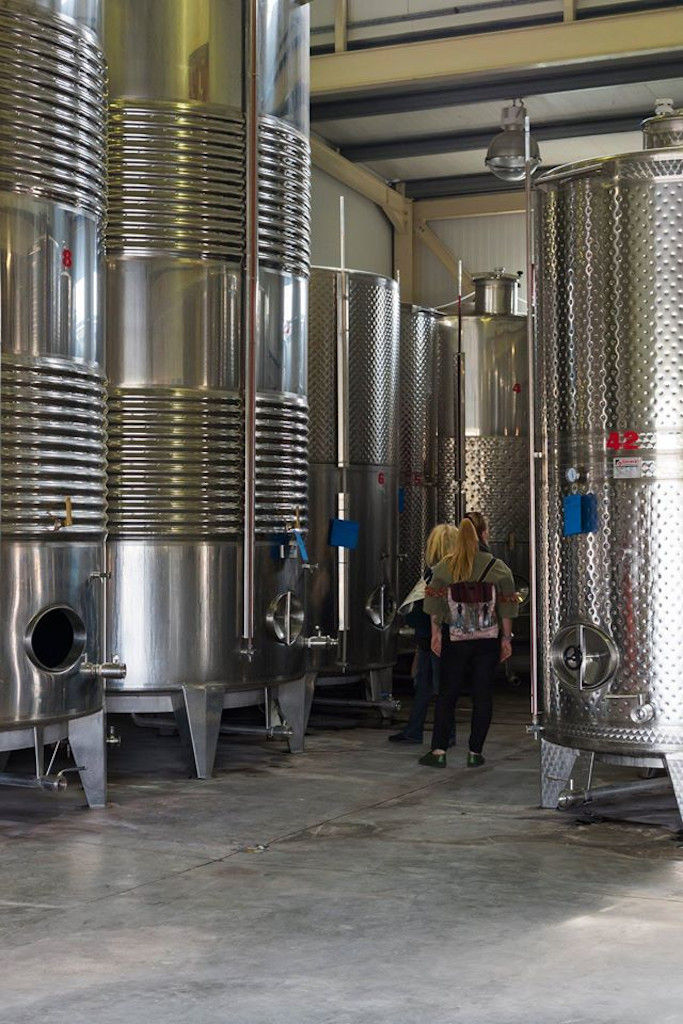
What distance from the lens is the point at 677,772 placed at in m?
7.07

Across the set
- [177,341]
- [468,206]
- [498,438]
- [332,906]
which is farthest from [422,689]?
[468,206]

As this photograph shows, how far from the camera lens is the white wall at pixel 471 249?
872 inches

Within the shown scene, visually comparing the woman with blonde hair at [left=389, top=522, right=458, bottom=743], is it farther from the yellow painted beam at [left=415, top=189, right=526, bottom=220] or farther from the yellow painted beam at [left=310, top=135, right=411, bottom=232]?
the yellow painted beam at [left=415, top=189, right=526, bottom=220]

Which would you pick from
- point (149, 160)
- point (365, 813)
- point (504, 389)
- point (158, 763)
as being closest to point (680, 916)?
point (365, 813)

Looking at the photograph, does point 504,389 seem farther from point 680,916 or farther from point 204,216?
point 680,916

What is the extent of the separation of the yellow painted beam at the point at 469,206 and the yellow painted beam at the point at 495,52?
5645mm

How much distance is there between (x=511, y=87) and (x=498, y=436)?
451 centimetres

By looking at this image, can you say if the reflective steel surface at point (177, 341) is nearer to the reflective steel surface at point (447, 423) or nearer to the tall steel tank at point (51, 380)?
the tall steel tank at point (51, 380)

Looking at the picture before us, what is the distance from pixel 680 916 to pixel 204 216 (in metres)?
4.94

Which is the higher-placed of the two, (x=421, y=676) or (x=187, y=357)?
(x=187, y=357)

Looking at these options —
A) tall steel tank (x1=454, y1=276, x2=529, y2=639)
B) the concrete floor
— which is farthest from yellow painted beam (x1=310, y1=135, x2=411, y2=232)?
the concrete floor

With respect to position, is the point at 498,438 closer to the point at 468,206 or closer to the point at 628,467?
the point at 628,467

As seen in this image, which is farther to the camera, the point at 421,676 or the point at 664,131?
the point at 421,676

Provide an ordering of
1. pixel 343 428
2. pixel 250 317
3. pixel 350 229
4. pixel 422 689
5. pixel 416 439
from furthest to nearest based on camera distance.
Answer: pixel 350 229 < pixel 416 439 < pixel 343 428 < pixel 422 689 < pixel 250 317
